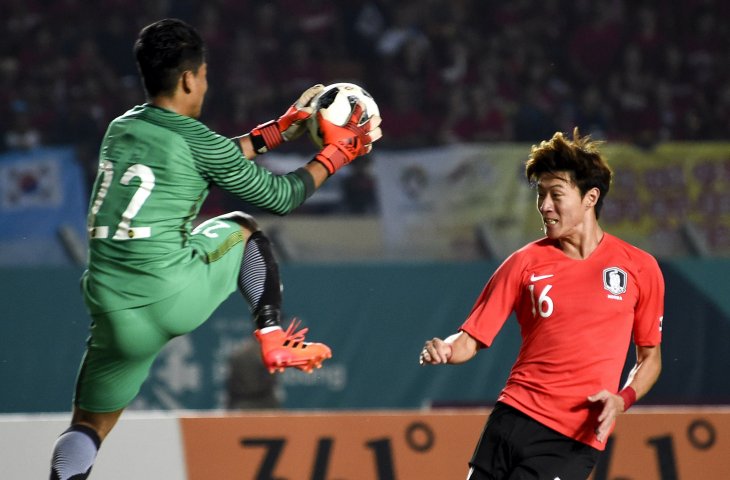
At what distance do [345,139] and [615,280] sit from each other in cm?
111

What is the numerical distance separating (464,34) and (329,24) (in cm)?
155

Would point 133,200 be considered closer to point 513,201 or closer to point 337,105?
point 337,105

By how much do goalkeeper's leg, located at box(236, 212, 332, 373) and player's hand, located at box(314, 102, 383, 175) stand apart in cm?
38

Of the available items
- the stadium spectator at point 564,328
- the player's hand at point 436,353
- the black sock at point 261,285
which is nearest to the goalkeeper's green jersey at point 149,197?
the black sock at point 261,285

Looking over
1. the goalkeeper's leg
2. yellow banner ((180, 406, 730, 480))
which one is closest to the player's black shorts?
the goalkeeper's leg

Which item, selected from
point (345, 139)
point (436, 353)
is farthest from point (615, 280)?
point (345, 139)

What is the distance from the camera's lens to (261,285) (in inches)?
165

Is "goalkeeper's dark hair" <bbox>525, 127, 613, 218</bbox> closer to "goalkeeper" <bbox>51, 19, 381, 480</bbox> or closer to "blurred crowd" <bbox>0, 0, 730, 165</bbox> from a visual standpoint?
"goalkeeper" <bbox>51, 19, 381, 480</bbox>

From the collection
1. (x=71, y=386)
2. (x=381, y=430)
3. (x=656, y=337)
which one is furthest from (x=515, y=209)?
(x=656, y=337)

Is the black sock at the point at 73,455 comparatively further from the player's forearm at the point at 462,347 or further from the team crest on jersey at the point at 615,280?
the team crest on jersey at the point at 615,280

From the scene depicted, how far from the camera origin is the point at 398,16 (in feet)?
43.2

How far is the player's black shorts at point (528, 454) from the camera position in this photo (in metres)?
3.97

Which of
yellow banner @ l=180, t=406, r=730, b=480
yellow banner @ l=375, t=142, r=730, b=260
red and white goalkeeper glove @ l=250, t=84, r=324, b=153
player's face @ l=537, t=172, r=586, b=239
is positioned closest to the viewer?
player's face @ l=537, t=172, r=586, b=239

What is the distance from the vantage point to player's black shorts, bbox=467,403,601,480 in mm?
3973
